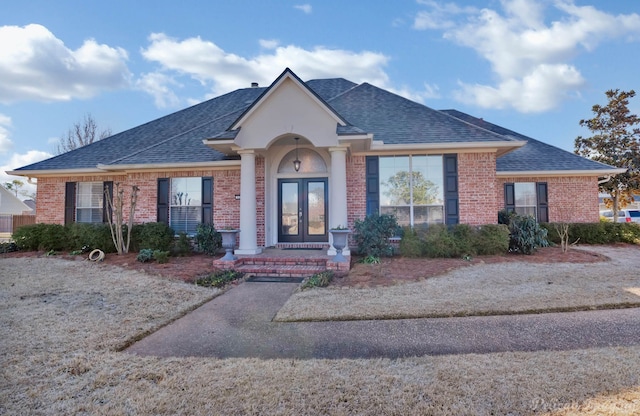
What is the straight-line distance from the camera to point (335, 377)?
301cm

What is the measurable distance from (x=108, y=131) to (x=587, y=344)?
Answer: 36000 mm

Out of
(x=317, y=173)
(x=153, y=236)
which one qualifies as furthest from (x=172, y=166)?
(x=317, y=173)

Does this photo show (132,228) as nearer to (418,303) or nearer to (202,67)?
A: (418,303)

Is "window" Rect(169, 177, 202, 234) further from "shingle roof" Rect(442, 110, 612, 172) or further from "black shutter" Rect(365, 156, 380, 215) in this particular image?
"shingle roof" Rect(442, 110, 612, 172)

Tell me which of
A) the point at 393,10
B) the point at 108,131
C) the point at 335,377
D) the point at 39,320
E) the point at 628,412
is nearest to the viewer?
the point at 628,412

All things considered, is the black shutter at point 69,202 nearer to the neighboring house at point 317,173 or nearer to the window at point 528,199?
the neighboring house at point 317,173

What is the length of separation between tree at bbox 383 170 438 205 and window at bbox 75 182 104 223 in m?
10.9

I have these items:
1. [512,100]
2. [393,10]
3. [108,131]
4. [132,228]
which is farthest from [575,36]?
[108,131]

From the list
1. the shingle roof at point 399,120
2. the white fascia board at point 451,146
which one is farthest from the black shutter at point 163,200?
the white fascia board at point 451,146

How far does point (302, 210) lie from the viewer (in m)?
10.9

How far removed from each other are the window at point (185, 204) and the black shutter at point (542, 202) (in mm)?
13129

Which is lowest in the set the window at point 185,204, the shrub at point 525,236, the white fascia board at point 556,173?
the shrub at point 525,236

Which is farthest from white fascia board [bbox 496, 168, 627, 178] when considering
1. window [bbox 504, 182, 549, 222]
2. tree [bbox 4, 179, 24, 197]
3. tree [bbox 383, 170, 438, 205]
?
tree [bbox 4, 179, 24, 197]

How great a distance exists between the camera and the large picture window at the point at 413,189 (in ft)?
33.7
